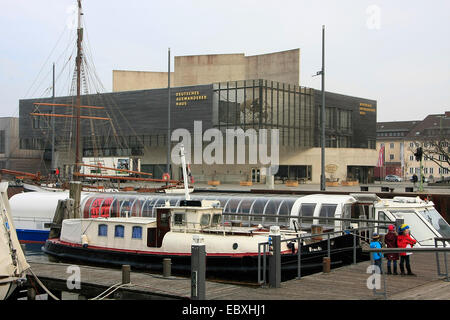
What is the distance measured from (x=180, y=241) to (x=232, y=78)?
226 feet

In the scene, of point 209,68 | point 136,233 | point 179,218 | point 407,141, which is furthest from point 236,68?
point 179,218

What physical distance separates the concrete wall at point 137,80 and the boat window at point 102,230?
241ft

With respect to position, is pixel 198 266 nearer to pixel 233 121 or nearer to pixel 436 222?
pixel 436 222

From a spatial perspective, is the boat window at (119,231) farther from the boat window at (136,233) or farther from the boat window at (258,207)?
the boat window at (258,207)

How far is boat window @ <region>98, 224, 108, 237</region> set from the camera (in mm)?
24883

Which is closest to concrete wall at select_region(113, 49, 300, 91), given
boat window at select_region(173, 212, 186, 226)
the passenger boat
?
boat window at select_region(173, 212, 186, 226)

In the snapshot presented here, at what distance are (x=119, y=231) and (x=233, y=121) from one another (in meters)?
50.8

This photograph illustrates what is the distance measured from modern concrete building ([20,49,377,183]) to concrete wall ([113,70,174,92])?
7403 mm

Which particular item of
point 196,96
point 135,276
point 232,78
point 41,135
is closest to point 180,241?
point 135,276

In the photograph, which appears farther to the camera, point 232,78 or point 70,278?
point 232,78

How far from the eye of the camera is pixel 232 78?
8869 cm

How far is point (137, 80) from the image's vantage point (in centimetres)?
9756
